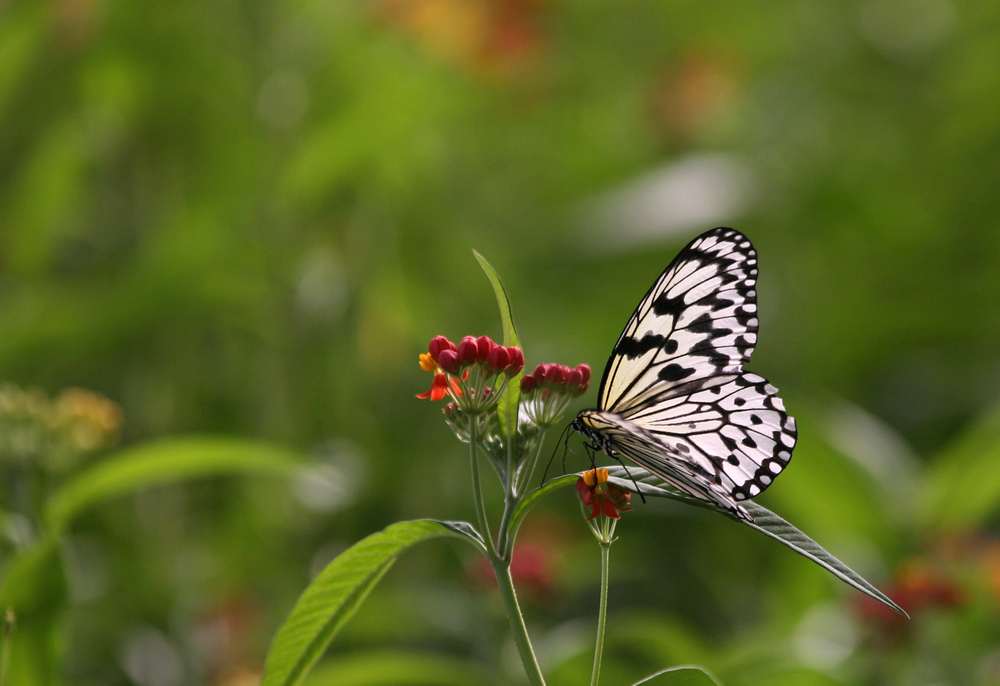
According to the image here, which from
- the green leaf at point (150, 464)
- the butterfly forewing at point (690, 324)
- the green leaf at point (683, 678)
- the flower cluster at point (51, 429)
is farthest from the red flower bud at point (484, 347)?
the flower cluster at point (51, 429)

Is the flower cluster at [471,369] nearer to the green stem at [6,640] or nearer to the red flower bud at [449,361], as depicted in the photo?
the red flower bud at [449,361]

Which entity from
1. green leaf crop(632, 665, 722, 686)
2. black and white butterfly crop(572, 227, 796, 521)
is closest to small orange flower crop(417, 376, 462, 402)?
black and white butterfly crop(572, 227, 796, 521)

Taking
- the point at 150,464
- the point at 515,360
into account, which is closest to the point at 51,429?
the point at 150,464

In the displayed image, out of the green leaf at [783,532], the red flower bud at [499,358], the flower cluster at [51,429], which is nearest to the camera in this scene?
the green leaf at [783,532]

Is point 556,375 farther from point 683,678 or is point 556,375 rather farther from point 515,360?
point 683,678

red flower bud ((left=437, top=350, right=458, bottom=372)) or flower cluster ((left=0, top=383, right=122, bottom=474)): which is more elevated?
red flower bud ((left=437, top=350, right=458, bottom=372))

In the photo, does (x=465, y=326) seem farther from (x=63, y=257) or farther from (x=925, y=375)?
(x=925, y=375)

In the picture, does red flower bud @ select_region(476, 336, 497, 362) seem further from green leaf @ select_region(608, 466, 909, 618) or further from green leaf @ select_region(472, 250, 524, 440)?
green leaf @ select_region(608, 466, 909, 618)
